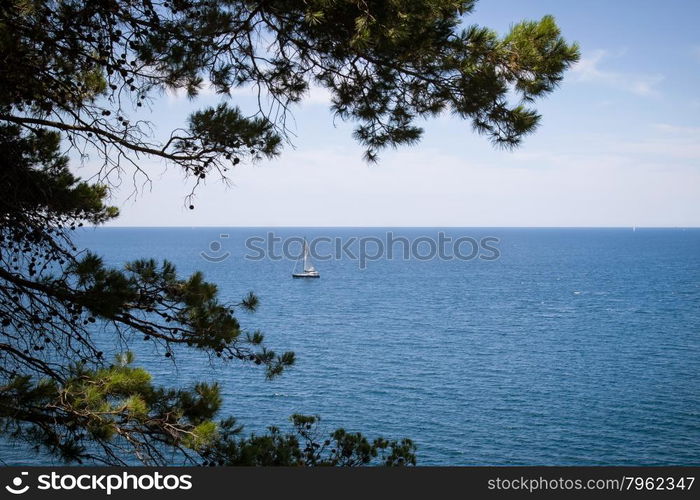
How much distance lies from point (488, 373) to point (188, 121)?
3036cm

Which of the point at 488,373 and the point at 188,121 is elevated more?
the point at 188,121

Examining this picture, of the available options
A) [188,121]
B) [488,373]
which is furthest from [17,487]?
[488,373]

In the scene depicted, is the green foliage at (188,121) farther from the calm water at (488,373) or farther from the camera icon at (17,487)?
the calm water at (488,373)

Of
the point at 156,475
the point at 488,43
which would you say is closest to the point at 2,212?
the point at 156,475

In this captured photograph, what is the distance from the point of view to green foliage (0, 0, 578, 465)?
4863mm

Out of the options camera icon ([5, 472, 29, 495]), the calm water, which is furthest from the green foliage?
the calm water

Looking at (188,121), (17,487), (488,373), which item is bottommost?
(488,373)

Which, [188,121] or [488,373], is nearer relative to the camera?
[188,121]

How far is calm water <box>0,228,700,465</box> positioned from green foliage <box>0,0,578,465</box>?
703 inches

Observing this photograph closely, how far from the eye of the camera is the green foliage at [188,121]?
4863 mm

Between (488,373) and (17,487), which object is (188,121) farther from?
(488,373)

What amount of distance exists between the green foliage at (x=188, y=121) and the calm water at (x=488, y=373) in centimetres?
1785

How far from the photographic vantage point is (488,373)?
33.1 meters

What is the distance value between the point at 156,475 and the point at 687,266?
108 m
